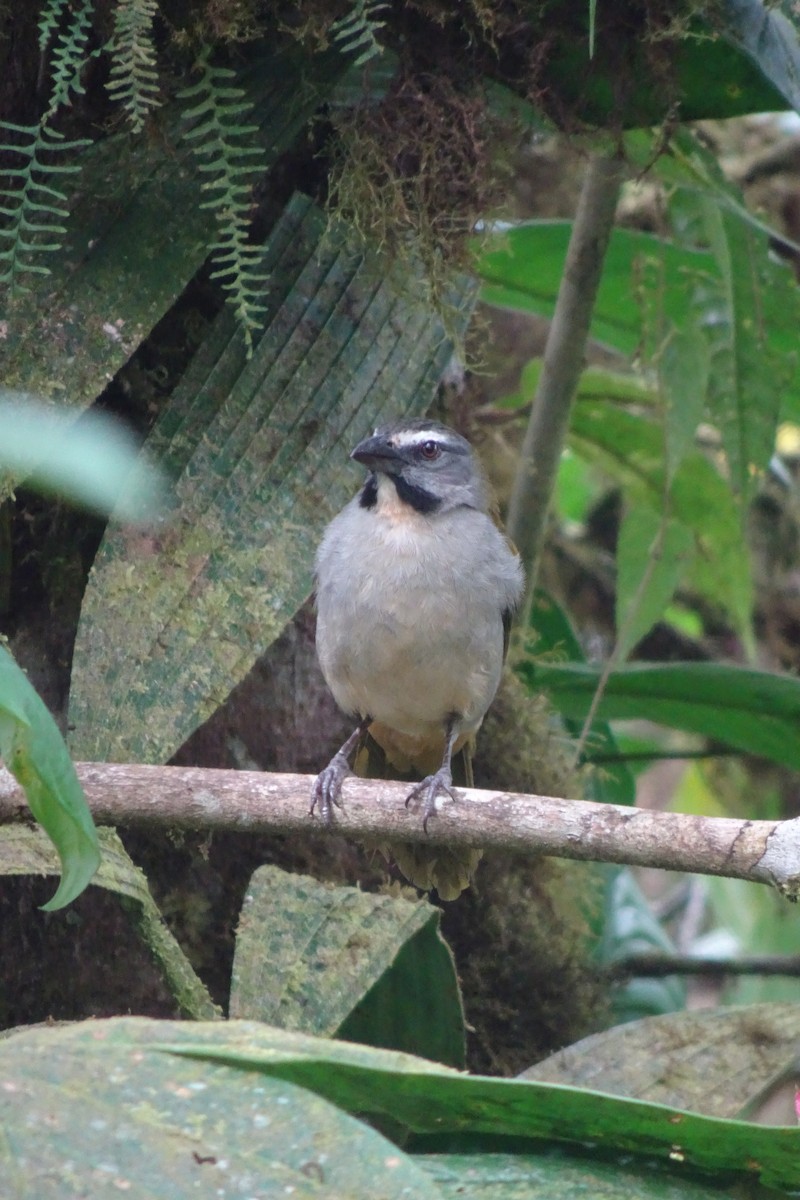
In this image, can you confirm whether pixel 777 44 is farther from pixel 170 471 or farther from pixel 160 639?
pixel 160 639

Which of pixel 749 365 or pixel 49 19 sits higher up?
pixel 49 19

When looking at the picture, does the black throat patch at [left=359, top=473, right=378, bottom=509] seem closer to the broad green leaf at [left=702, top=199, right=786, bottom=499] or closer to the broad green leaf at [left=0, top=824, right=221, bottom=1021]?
the broad green leaf at [left=702, top=199, right=786, bottom=499]

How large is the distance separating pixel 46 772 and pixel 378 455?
1.66m

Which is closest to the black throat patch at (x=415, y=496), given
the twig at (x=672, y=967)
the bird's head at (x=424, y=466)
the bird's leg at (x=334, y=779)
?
the bird's head at (x=424, y=466)

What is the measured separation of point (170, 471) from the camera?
261 centimetres

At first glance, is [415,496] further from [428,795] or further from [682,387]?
[428,795]

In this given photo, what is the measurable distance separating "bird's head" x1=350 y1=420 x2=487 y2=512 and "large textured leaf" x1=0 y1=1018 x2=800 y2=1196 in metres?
1.58

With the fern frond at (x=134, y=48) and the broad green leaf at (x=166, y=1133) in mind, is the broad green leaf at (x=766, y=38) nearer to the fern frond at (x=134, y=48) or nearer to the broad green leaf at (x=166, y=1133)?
the fern frond at (x=134, y=48)

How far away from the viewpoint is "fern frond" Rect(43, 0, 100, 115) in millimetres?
2385

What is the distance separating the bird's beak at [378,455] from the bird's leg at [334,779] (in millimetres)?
591

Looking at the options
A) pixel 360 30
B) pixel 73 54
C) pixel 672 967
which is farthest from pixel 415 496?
pixel 672 967

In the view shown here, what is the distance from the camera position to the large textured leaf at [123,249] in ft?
8.16

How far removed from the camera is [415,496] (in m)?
3.29

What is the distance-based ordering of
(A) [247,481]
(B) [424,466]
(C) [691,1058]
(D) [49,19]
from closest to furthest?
1. (D) [49,19]
2. (C) [691,1058]
3. (A) [247,481]
4. (B) [424,466]
